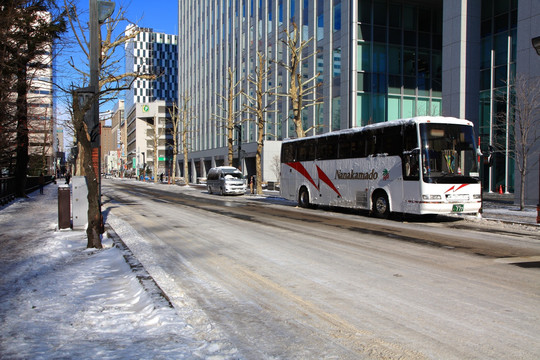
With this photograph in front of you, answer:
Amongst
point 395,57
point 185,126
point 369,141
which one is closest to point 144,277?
point 369,141

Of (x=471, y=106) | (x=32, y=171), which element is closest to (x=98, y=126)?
(x=471, y=106)

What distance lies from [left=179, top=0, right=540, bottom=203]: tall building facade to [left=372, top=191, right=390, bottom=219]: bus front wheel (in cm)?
1053

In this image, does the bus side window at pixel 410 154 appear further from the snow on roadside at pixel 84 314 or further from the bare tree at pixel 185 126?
the bare tree at pixel 185 126

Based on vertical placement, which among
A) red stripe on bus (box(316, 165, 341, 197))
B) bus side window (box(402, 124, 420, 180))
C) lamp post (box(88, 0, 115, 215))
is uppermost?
lamp post (box(88, 0, 115, 215))

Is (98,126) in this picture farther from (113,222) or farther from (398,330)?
(398,330)

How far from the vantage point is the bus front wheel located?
1622cm

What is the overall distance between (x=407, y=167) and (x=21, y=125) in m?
20.3

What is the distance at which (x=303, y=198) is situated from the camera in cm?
2216

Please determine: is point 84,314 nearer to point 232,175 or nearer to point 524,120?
point 524,120

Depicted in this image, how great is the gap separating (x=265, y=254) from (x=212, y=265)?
1360mm

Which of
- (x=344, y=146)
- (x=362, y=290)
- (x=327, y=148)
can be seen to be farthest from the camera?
(x=327, y=148)

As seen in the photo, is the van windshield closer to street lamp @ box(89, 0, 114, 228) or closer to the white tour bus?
the white tour bus

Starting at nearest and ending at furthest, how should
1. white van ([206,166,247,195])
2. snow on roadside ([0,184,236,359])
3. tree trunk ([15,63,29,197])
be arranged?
snow on roadside ([0,184,236,359]) → tree trunk ([15,63,29,197]) → white van ([206,166,247,195])

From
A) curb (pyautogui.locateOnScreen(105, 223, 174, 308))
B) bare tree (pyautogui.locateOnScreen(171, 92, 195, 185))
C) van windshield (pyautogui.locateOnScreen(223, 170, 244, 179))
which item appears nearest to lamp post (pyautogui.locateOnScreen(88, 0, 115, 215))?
curb (pyautogui.locateOnScreen(105, 223, 174, 308))
